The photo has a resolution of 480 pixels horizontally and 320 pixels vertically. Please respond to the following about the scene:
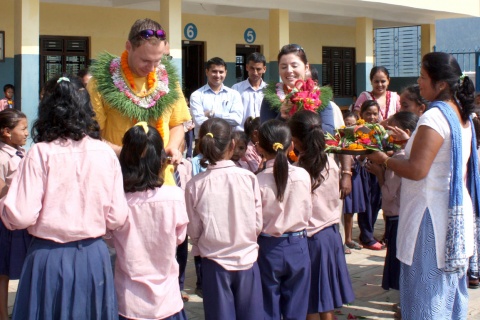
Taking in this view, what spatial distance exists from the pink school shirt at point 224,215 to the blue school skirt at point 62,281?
23.7 inches

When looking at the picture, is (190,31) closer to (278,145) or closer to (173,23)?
(173,23)

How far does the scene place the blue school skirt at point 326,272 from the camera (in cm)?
373

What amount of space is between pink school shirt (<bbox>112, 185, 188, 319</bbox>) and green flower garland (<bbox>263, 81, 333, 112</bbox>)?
1310 mm

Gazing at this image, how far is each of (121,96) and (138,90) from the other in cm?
13

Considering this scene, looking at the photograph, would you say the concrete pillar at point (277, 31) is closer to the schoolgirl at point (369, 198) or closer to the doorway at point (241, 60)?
the doorway at point (241, 60)

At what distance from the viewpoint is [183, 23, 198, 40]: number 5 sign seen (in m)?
14.9

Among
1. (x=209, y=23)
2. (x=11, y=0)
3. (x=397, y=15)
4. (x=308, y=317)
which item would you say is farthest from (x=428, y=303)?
(x=397, y=15)

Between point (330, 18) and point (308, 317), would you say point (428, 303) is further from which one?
point (330, 18)

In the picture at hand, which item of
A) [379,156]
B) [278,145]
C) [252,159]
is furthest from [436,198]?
[252,159]

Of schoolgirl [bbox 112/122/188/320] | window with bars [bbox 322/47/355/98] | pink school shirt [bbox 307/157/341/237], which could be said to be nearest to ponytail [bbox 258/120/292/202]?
pink school shirt [bbox 307/157/341/237]

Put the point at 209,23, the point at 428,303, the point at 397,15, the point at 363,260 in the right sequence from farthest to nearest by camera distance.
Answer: the point at 397,15 < the point at 209,23 < the point at 363,260 < the point at 428,303

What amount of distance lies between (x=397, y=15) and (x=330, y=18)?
1747 millimetres

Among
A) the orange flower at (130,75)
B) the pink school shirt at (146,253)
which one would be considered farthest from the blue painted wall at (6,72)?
the pink school shirt at (146,253)

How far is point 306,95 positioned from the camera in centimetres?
396
